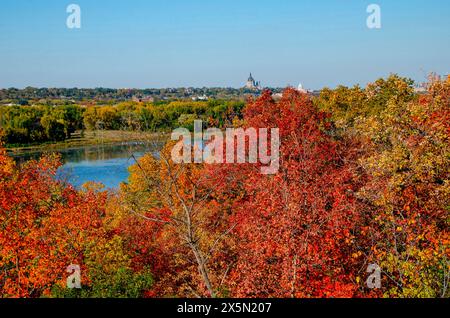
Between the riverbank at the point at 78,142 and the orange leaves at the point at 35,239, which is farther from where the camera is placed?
the riverbank at the point at 78,142

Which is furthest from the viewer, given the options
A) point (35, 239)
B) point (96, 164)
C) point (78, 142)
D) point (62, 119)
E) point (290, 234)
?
point (62, 119)

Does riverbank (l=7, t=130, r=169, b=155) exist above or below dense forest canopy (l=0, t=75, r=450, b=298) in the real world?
below

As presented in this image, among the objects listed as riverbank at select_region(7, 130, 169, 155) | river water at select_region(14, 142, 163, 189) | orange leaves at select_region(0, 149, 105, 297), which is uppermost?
orange leaves at select_region(0, 149, 105, 297)

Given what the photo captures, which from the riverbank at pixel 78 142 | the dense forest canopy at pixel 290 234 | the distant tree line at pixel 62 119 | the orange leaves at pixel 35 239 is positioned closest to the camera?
the dense forest canopy at pixel 290 234

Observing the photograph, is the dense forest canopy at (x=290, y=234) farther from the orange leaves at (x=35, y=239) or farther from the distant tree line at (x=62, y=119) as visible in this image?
the distant tree line at (x=62, y=119)

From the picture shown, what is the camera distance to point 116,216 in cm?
2139

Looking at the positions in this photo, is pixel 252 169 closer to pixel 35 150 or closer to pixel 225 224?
pixel 225 224

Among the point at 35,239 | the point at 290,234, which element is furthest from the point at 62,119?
the point at 290,234

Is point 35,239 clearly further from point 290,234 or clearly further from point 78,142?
point 78,142

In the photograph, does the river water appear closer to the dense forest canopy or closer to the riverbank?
the riverbank

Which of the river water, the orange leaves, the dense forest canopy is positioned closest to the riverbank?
the river water

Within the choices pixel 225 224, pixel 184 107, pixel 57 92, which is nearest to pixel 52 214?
pixel 225 224

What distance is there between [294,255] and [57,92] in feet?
653

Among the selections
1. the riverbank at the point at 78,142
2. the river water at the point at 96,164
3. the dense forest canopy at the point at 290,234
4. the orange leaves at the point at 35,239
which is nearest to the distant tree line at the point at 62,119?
the riverbank at the point at 78,142
